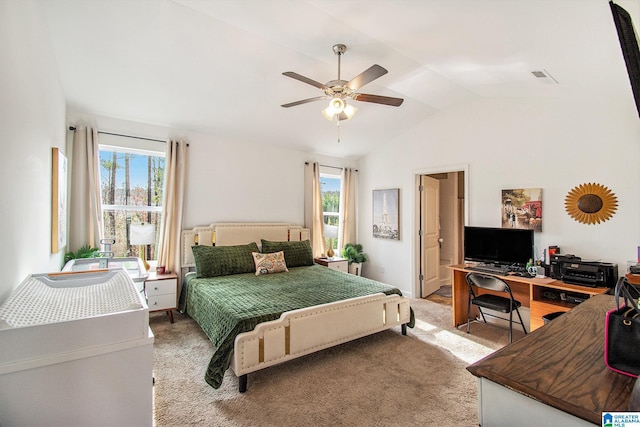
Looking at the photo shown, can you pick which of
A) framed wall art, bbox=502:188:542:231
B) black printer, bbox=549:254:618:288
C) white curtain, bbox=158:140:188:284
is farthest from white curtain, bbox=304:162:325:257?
black printer, bbox=549:254:618:288

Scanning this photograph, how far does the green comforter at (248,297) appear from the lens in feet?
7.59

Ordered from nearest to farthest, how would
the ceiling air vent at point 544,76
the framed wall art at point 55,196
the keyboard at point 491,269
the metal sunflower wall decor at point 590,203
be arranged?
1. the framed wall art at point 55,196
2. the ceiling air vent at point 544,76
3. the metal sunflower wall decor at point 590,203
4. the keyboard at point 491,269

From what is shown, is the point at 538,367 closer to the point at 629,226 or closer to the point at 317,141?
the point at 629,226

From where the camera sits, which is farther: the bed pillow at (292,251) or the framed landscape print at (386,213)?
the framed landscape print at (386,213)

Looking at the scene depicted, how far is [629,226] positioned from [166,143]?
5.18 m

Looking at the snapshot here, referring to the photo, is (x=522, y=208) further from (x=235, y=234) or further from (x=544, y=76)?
(x=235, y=234)

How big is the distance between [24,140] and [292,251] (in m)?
3.12

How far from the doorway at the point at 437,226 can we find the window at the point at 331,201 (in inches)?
61.3

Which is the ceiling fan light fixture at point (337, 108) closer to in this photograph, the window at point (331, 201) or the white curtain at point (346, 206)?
the window at point (331, 201)

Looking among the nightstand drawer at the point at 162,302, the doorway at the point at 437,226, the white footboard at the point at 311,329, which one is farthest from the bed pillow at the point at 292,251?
the doorway at the point at 437,226

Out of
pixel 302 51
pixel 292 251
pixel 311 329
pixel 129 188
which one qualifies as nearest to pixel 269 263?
pixel 292 251

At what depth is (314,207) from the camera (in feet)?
17.2

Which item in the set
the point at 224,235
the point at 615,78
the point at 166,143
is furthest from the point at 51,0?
the point at 615,78

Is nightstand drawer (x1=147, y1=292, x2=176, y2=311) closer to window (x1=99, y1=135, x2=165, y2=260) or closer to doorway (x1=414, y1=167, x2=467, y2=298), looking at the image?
window (x1=99, y1=135, x2=165, y2=260)
